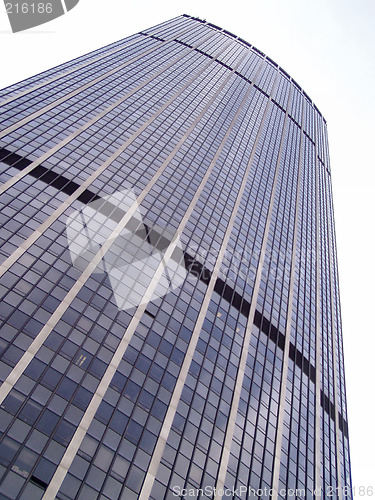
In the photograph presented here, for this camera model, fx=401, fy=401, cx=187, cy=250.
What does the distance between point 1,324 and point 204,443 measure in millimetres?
22149

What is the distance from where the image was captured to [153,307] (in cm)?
4572

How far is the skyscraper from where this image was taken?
109 ft

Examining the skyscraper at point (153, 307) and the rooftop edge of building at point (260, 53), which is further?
the rooftop edge of building at point (260, 53)

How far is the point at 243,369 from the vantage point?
1932 inches

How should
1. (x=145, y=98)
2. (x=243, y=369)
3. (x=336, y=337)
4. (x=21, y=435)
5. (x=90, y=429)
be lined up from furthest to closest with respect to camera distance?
(x=145, y=98)
(x=336, y=337)
(x=243, y=369)
(x=90, y=429)
(x=21, y=435)

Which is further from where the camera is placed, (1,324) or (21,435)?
(1,324)

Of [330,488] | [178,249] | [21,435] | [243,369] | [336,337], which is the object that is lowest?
[336,337]

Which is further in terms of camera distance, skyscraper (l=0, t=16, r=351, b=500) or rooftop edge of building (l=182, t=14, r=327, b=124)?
rooftop edge of building (l=182, t=14, r=327, b=124)

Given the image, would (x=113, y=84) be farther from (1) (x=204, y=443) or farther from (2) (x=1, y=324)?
(1) (x=204, y=443)

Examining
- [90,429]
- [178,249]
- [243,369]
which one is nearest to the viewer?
[90,429]

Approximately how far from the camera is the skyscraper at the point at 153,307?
109ft

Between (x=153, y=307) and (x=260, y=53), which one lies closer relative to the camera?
(x=153, y=307)

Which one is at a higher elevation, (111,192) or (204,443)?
(111,192)

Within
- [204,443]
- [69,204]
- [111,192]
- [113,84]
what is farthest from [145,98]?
[204,443]
